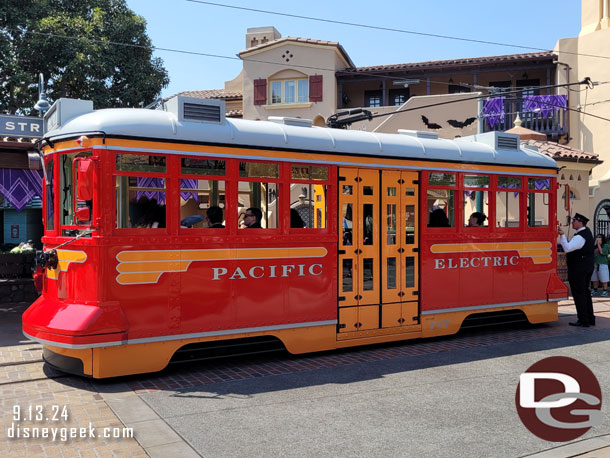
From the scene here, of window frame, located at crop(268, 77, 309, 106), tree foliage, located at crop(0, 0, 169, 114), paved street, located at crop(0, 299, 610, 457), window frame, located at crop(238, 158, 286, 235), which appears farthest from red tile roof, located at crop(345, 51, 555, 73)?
window frame, located at crop(238, 158, 286, 235)

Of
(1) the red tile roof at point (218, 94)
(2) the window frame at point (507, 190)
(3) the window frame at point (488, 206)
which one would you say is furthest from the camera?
(1) the red tile roof at point (218, 94)

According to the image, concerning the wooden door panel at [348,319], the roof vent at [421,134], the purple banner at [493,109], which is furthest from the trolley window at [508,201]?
the purple banner at [493,109]

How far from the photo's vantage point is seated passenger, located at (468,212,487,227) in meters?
9.24

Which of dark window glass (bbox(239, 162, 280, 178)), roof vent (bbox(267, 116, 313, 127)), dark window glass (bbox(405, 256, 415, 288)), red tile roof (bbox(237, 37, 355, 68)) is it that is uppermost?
red tile roof (bbox(237, 37, 355, 68))

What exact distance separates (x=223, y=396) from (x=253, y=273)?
163 centimetres

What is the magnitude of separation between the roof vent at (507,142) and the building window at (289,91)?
1756 cm

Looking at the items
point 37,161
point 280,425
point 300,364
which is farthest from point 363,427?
point 37,161

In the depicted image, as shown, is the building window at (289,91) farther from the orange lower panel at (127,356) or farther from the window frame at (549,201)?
the orange lower panel at (127,356)

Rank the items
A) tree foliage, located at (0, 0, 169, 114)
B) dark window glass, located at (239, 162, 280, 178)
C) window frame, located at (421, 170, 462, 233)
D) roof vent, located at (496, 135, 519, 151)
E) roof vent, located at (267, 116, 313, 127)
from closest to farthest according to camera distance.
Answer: dark window glass, located at (239, 162, 280, 178)
roof vent, located at (267, 116, 313, 127)
window frame, located at (421, 170, 462, 233)
roof vent, located at (496, 135, 519, 151)
tree foliage, located at (0, 0, 169, 114)

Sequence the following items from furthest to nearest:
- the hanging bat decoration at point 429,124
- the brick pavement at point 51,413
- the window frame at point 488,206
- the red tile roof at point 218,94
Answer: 1. the red tile roof at point 218,94
2. the hanging bat decoration at point 429,124
3. the window frame at point 488,206
4. the brick pavement at point 51,413

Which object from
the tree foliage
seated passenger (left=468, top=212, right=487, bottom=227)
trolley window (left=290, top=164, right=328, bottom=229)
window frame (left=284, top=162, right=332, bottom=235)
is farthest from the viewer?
the tree foliage

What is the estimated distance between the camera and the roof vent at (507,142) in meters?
9.64
